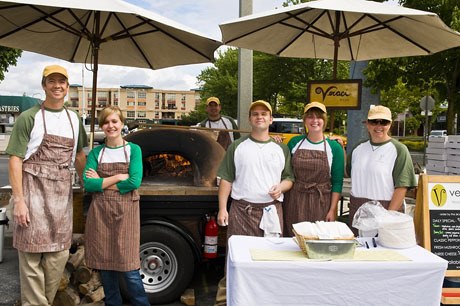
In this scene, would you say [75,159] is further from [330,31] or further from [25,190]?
[330,31]

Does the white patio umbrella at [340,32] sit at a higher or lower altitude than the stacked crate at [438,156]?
higher

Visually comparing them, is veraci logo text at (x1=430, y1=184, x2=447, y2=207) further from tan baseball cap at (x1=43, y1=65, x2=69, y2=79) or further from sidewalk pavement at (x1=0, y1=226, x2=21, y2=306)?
sidewalk pavement at (x1=0, y1=226, x2=21, y2=306)

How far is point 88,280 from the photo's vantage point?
3928 millimetres

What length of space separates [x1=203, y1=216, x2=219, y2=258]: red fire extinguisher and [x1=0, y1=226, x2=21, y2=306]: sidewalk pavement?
1.85m

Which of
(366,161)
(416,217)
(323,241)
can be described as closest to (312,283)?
(323,241)

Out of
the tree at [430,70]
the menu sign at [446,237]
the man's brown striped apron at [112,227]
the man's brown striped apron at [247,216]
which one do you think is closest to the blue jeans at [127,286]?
the man's brown striped apron at [112,227]

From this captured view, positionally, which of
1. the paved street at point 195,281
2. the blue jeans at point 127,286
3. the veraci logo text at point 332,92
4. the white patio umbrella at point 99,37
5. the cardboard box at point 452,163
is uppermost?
the white patio umbrella at point 99,37

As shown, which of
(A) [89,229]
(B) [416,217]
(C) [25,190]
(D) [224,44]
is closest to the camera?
(C) [25,190]

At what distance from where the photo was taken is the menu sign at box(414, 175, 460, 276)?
3461 mm

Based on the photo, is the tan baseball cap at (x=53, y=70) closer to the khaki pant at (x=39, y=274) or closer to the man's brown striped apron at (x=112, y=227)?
the man's brown striped apron at (x=112, y=227)

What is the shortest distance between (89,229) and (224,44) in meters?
2.45

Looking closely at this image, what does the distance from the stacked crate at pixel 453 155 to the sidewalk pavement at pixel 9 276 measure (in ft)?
21.7

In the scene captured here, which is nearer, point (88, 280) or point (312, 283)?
point (312, 283)

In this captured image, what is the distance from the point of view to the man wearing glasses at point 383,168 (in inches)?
127
